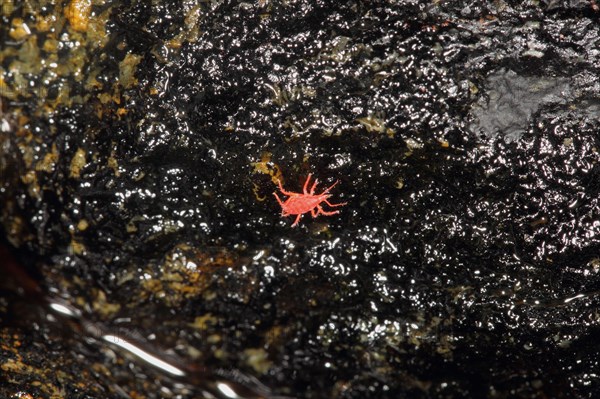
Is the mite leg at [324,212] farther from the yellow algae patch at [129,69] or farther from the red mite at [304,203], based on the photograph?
the yellow algae patch at [129,69]

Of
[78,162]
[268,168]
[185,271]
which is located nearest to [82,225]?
[78,162]

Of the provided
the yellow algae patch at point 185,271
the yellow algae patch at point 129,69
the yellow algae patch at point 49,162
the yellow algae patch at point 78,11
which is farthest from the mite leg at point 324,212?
the yellow algae patch at point 78,11

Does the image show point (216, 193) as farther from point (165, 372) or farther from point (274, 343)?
point (165, 372)

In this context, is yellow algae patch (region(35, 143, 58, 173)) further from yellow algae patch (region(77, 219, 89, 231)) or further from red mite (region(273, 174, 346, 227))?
red mite (region(273, 174, 346, 227))

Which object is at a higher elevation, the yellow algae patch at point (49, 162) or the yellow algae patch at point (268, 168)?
the yellow algae patch at point (268, 168)

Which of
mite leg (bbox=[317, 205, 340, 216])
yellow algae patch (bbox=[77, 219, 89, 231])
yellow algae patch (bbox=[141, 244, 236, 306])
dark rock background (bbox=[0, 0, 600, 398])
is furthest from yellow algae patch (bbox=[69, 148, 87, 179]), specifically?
mite leg (bbox=[317, 205, 340, 216])
